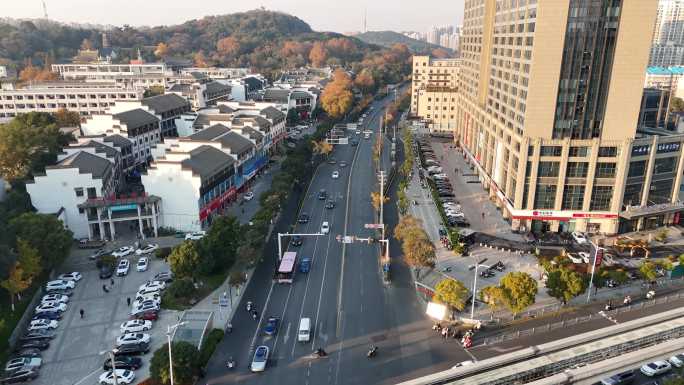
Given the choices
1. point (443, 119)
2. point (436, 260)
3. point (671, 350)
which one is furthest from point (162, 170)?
point (443, 119)

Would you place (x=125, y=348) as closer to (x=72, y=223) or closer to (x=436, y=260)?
(x=72, y=223)

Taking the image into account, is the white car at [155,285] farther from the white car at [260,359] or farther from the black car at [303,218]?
the black car at [303,218]

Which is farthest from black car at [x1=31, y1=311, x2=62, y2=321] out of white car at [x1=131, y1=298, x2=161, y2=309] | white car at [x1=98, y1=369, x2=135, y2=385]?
white car at [x1=98, y1=369, x2=135, y2=385]

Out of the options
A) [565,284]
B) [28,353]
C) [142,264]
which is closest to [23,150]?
[142,264]

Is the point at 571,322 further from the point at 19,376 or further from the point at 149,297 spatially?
the point at 19,376

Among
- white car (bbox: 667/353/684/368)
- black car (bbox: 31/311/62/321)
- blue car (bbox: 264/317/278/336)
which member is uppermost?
→ white car (bbox: 667/353/684/368)

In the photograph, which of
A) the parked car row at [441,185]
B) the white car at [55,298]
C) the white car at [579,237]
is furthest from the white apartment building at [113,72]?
the white car at [579,237]

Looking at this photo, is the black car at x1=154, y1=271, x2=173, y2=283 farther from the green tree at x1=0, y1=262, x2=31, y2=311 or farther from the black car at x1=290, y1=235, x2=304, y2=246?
the black car at x1=290, y1=235, x2=304, y2=246
